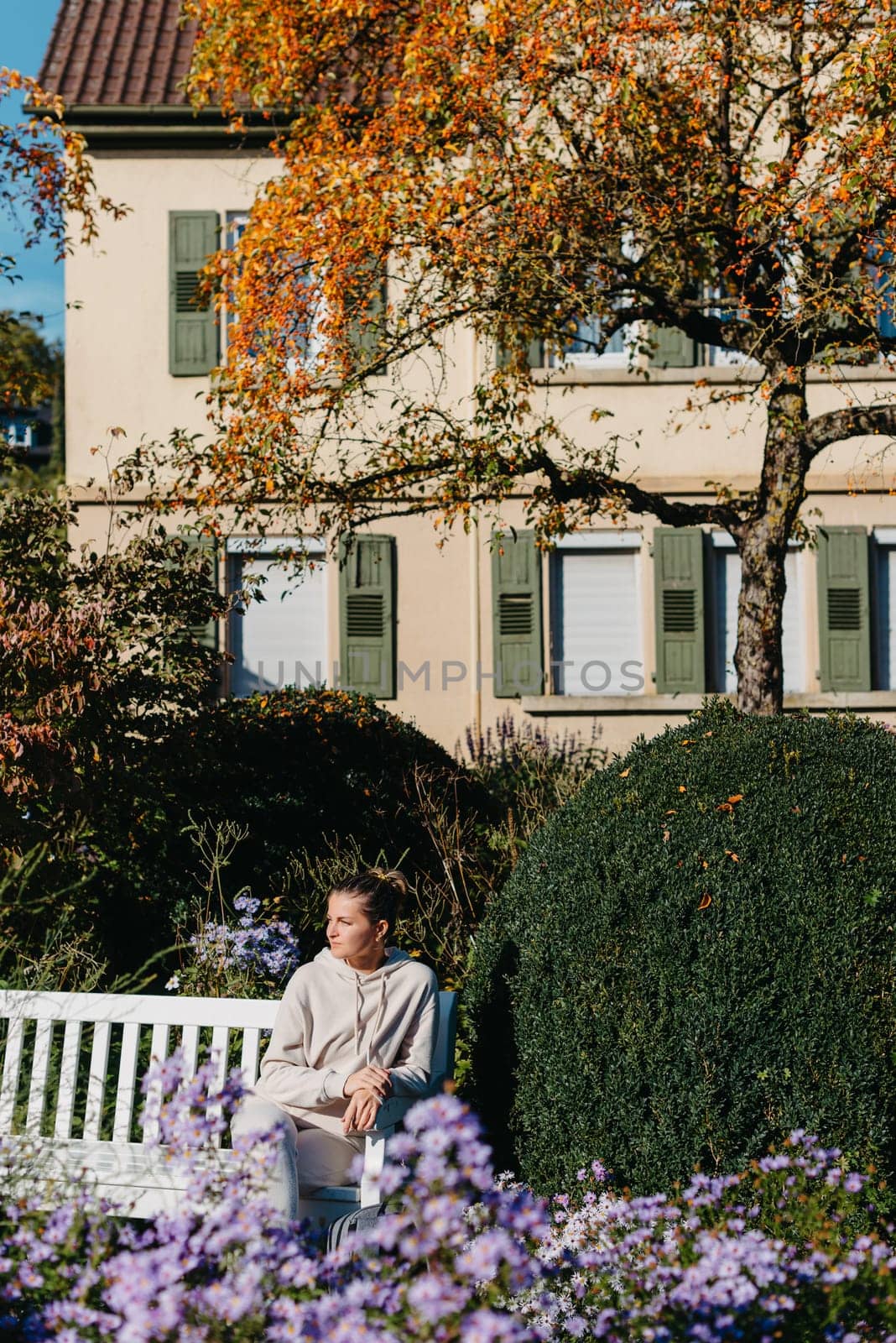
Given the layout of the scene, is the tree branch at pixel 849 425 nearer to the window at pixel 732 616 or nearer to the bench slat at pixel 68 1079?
the bench slat at pixel 68 1079

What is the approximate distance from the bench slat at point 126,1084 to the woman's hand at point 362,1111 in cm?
85

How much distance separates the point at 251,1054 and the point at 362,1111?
2.39ft

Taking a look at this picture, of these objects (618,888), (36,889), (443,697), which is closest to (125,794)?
(36,889)

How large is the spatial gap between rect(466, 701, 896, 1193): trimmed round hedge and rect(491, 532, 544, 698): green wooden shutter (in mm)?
8879

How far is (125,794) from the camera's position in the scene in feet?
20.0

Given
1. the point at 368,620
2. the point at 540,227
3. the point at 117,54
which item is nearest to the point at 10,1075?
the point at 540,227

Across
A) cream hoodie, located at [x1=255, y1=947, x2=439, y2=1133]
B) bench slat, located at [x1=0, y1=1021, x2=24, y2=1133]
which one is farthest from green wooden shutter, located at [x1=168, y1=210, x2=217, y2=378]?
cream hoodie, located at [x1=255, y1=947, x2=439, y2=1133]

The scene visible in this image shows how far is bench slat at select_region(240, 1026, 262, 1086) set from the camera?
4117mm

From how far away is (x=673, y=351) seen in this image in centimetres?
1329

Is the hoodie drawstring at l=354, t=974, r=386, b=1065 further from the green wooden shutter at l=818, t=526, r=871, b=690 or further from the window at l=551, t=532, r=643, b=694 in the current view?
the green wooden shutter at l=818, t=526, r=871, b=690

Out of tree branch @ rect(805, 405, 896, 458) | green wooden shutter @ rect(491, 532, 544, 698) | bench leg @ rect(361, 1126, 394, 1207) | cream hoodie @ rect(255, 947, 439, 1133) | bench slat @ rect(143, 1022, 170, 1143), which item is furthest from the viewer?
green wooden shutter @ rect(491, 532, 544, 698)

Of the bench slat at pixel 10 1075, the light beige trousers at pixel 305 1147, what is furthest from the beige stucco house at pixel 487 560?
the light beige trousers at pixel 305 1147

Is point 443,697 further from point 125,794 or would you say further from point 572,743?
point 125,794

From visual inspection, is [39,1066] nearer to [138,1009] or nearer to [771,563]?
[138,1009]
